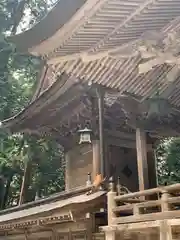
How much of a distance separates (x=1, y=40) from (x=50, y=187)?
Result: 8804mm

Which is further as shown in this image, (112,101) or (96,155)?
(96,155)

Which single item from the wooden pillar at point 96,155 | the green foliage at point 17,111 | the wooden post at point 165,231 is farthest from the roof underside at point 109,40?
the green foliage at point 17,111

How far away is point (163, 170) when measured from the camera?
18.3m

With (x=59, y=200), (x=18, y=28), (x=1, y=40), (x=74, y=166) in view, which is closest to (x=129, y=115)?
(x=59, y=200)

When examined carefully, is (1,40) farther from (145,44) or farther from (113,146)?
(145,44)

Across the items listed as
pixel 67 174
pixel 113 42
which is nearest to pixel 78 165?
pixel 67 174

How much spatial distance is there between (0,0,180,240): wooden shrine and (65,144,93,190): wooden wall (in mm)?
27

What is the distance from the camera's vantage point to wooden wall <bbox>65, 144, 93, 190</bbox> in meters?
10.1


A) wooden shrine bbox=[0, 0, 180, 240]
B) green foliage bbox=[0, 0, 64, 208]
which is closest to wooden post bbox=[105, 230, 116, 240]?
wooden shrine bbox=[0, 0, 180, 240]

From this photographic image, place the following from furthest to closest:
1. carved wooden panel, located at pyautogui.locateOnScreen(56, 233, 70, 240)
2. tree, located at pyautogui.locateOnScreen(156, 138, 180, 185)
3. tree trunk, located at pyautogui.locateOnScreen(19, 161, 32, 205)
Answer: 1. tree, located at pyautogui.locateOnScreen(156, 138, 180, 185)
2. tree trunk, located at pyautogui.locateOnScreen(19, 161, 32, 205)
3. carved wooden panel, located at pyautogui.locateOnScreen(56, 233, 70, 240)

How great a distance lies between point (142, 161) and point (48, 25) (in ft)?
13.8

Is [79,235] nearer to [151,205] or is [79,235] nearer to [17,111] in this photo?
[151,205]

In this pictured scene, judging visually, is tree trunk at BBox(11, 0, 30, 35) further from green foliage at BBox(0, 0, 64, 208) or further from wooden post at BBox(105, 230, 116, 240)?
wooden post at BBox(105, 230, 116, 240)

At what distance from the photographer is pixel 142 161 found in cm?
819
